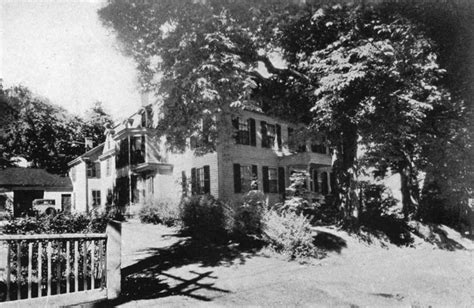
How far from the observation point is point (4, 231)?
19.8 ft

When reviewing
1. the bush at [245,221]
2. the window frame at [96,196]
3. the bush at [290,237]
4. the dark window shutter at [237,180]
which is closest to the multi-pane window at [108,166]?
the window frame at [96,196]

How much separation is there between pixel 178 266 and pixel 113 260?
11.4 feet

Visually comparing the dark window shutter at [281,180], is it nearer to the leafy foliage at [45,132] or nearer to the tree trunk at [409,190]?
the tree trunk at [409,190]

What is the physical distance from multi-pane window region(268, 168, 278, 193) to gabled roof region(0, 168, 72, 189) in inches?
1065

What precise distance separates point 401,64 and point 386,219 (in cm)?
942

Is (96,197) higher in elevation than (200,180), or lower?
lower

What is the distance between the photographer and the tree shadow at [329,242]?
39.9 feet

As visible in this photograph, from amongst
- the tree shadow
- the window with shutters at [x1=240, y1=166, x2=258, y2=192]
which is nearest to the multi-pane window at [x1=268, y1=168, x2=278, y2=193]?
the window with shutters at [x1=240, y1=166, x2=258, y2=192]

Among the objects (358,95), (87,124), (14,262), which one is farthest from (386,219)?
(87,124)

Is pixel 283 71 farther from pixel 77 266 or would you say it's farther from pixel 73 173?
pixel 73 173

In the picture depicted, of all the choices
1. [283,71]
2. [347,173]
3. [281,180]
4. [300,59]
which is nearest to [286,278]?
[347,173]

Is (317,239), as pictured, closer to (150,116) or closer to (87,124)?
(150,116)

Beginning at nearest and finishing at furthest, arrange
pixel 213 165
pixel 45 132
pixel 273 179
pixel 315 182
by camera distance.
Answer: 1. pixel 213 165
2. pixel 273 179
3. pixel 315 182
4. pixel 45 132

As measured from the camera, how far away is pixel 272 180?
76.0ft
